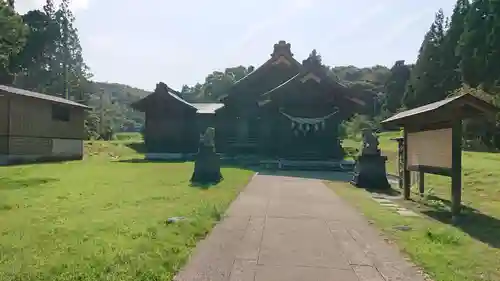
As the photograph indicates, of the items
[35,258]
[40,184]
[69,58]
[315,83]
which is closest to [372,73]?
[69,58]

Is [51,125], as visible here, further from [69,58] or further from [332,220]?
[69,58]

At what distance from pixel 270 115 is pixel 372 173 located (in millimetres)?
12312

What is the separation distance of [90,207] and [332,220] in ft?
15.5

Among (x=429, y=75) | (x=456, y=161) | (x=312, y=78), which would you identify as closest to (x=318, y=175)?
(x=312, y=78)

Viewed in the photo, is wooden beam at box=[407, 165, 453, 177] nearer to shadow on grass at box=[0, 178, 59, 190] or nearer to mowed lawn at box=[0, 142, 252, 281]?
mowed lawn at box=[0, 142, 252, 281]

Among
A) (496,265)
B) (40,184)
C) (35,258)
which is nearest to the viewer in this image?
(35,258)

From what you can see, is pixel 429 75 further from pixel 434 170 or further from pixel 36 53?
pixel 36 53

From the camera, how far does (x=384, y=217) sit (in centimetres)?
866

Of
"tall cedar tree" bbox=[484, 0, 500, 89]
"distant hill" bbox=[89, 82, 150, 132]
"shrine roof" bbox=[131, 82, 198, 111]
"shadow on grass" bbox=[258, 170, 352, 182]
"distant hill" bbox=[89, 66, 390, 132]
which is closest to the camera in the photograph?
"shadow on grass" bbox=[258, 170, 352, 182]

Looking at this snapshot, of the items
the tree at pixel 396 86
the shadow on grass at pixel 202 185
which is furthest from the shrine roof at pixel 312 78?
the tree at pixel 396 86

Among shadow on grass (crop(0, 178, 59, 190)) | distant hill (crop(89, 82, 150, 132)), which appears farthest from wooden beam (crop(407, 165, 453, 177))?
distant hill (crop(89, 82, 150, 132))

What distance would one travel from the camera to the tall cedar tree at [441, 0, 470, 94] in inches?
1737

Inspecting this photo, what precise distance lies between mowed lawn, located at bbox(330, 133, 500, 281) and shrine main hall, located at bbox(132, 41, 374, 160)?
11475 mm

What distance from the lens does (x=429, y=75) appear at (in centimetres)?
4847
